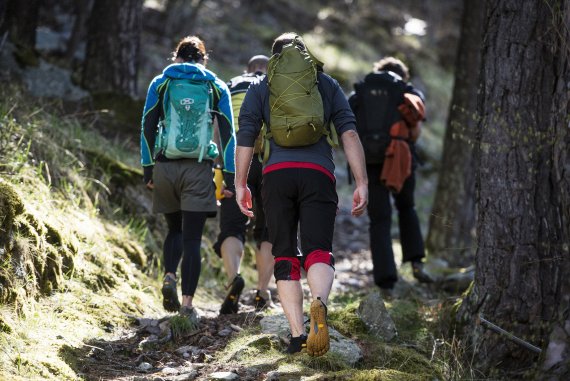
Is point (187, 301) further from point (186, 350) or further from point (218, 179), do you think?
point (218, 179)

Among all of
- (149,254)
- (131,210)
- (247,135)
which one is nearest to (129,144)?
(131,210)

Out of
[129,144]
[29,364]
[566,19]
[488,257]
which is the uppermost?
[566,19]

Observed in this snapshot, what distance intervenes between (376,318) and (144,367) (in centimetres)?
188

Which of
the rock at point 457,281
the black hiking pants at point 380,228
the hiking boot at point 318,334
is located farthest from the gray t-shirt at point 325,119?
the rock at point 457,281

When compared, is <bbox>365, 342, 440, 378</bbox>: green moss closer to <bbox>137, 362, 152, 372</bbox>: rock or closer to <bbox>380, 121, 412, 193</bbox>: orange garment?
<bbox>137, 362, 152, 372</bbox>: rock

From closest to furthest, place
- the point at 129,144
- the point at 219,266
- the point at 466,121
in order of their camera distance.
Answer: the point at 219,266 < the point at 129,144 < the point at 466,121

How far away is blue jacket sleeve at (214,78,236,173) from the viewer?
245 inches

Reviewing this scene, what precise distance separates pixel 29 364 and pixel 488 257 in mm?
3125

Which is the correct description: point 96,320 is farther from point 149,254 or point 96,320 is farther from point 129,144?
point 129,144

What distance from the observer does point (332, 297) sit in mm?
8133

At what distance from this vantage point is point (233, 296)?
6.48 metres

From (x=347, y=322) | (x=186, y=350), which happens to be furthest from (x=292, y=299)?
(x=347, y=322)

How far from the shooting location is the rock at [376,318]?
5.94 metres

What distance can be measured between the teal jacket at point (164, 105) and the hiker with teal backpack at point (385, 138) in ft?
6.56
